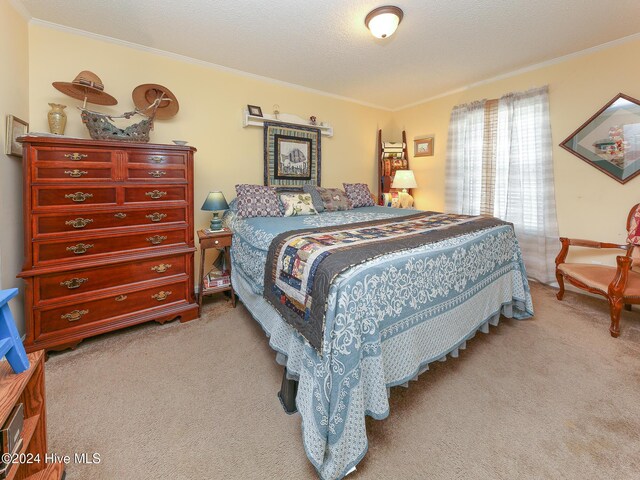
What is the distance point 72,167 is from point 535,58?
4.34 meters

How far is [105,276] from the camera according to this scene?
79.7 inches

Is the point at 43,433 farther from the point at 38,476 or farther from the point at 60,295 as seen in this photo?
the point at 60,295

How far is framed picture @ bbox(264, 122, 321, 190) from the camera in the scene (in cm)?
341

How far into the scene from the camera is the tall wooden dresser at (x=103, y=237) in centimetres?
179

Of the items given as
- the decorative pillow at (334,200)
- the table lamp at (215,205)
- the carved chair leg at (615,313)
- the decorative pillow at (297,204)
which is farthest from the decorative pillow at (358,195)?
the carved chair leg at (615,313)

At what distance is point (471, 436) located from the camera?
1303 millimetres

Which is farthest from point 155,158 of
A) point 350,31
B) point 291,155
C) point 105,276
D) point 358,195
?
point 358,195

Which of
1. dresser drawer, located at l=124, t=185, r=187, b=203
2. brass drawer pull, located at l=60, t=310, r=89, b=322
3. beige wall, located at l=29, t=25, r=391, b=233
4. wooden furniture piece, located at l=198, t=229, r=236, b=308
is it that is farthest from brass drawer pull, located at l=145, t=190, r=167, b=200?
brass drawer pull, located at l=60, t=310, r=89, b=322

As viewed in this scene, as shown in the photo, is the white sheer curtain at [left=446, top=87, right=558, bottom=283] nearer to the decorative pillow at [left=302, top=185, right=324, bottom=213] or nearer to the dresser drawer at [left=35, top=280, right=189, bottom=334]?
the decorative pillow at [left=302, top=185, right=324, bottom=213]

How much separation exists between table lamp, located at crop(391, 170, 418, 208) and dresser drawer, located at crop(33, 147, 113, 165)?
3.46 metres

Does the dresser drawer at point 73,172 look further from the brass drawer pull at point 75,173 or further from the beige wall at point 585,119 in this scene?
the beige wall at point 585,119

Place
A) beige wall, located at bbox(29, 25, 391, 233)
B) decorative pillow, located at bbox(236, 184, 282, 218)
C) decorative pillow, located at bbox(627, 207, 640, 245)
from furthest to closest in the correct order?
decorative pillow, located at bbox(236, 184, 282, 218), decorative pillow, located at bbox(627, 207, 640, 245), beige wall, located at bbox(29, 25, 391, 233)

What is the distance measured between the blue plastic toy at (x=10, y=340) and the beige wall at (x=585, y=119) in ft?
14.0

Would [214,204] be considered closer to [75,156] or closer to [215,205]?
[215,205]
